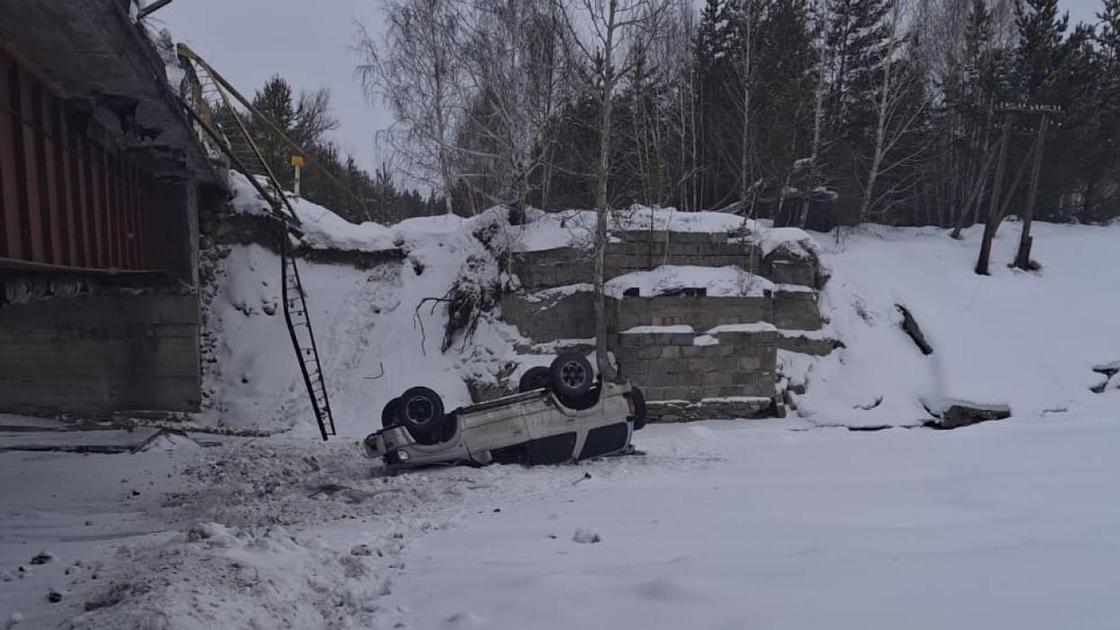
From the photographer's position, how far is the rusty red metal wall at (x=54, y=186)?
5.59m

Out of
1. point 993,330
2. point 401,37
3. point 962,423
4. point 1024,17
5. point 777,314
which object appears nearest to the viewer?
point 962,423

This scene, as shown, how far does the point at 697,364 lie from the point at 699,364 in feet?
0.13

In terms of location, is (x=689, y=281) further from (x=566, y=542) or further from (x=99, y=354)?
(x=99, y=354)

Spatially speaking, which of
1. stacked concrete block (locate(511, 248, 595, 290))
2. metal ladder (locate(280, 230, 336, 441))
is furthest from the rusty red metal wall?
stacked concrete block (locate(511, 248, 595, 290))

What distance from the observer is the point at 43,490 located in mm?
7195

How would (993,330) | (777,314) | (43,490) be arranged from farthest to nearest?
(993,330), (777,314), (43,490)

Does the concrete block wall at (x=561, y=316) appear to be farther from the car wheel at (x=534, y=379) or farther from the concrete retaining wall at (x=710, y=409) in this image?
the car wheel at (x=534, y=379)

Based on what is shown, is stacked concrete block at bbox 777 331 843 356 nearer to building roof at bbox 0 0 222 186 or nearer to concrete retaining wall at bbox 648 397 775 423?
concrete retaining wall at bbox 648 397 775 423

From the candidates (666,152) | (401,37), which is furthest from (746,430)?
(401,37)

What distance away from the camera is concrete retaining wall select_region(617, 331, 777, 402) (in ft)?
42.5

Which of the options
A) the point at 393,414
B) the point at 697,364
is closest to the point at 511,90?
the point at 697,364

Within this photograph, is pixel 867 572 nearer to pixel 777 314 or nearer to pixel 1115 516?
pixel 1115 516

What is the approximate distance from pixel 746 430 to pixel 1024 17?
19105 mm

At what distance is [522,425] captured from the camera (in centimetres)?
812
